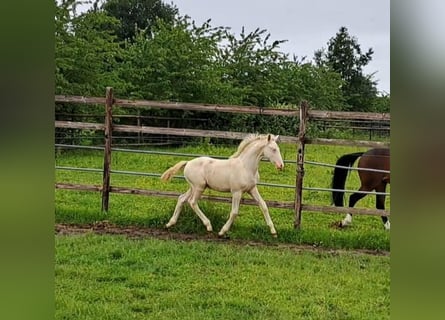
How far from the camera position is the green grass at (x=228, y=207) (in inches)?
114

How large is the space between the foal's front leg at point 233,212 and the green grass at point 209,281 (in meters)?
0.18

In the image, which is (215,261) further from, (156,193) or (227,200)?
(156,193)

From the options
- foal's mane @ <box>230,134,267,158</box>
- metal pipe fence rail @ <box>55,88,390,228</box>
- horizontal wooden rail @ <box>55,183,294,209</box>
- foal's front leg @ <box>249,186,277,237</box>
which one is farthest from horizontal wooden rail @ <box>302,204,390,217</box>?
foal's mane @ <box>230,134,267,158</box>

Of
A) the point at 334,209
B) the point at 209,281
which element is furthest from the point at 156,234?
the point at 334,209

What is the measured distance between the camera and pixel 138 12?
4609mm

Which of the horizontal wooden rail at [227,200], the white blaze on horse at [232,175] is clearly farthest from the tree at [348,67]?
the horizontal wooden rail at [227,200]

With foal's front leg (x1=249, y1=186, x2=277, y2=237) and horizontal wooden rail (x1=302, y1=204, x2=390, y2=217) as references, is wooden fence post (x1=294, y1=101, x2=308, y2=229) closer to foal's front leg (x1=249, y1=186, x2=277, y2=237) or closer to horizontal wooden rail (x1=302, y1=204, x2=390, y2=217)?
horizontal wooden rail (x1=302, y1=204, x2=390, y2=217)

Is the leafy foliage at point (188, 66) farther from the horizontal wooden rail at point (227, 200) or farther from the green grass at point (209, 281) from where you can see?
the green grass at point (209, 281)

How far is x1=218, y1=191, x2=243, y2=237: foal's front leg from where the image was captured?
2.94m

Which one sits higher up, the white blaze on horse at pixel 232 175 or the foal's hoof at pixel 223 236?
the white blaze on horse at pixel 232 175

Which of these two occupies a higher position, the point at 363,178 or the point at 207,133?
the point at 207,133

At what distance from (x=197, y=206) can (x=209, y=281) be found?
0.88 metres
